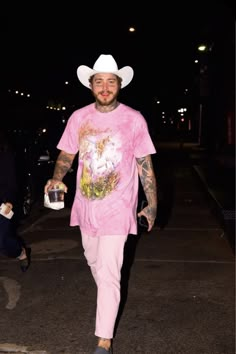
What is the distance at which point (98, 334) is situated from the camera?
3.50 m

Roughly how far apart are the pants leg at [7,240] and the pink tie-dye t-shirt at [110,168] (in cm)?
173

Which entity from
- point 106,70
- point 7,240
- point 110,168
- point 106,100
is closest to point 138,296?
point 7,240

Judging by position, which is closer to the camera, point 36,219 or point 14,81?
point 36,219

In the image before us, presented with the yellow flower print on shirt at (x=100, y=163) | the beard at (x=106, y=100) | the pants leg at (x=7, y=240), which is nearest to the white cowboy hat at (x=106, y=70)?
the beard at (x=106, y=100)

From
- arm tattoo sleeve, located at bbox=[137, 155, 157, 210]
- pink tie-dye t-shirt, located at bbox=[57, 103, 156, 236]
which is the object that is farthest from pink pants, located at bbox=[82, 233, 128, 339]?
arm tattoo sleeve, located at bbox=[137, 155, 157, 210]

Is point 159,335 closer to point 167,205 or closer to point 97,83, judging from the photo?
point 97,83

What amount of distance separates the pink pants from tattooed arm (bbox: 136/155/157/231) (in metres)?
0.24

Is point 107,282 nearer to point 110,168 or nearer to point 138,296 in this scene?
point 110,168

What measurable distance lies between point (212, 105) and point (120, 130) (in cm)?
3001

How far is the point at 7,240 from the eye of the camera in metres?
5.29

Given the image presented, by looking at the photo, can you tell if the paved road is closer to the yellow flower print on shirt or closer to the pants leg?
the pants leg

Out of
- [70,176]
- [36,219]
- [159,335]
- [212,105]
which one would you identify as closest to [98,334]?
[159,335]

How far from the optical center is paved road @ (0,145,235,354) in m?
3.93

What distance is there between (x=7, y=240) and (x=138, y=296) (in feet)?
4.82
